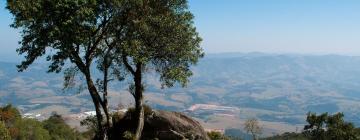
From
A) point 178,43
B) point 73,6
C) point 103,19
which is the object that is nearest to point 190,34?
point 178,43

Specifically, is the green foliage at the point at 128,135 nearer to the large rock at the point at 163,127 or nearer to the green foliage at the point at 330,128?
the large rock at the point at 163,127

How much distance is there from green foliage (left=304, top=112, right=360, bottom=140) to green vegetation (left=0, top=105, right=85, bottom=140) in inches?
2378

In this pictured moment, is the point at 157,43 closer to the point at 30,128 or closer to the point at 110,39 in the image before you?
the point at 110,39

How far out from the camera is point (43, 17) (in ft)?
100

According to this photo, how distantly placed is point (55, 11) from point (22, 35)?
147 inches

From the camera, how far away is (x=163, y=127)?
129 ft

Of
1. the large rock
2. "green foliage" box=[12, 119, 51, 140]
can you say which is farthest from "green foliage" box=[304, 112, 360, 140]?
"green foliage" box=[12, 119, 51, 140]

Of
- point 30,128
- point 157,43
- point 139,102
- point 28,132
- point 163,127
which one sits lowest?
point 28,132

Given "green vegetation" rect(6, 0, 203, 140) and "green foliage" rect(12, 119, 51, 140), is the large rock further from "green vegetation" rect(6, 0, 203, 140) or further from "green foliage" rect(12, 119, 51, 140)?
"green foliage" rect(12, 119, 51, 140)

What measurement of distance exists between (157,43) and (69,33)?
21.9ft

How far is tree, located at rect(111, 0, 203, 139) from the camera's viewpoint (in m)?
33.1

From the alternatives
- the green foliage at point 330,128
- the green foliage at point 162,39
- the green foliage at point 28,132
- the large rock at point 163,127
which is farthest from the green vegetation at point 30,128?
the green foliage at point 162,39

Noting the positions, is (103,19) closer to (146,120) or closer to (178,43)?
(178,43)

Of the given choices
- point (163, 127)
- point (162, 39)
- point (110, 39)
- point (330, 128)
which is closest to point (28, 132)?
point (330, 128)
